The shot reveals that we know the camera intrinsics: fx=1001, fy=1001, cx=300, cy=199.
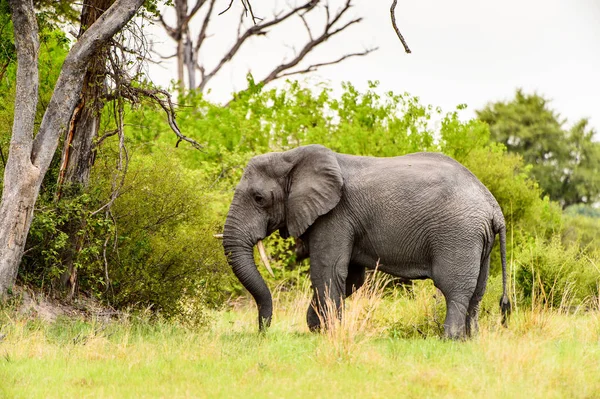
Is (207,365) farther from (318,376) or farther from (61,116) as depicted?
(61,116)

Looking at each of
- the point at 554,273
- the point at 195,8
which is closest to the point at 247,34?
the point at 195,8

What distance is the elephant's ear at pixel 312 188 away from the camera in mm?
12219

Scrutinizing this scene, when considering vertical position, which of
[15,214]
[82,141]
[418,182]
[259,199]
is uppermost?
[82,141]

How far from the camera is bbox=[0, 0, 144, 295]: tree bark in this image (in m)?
11.8

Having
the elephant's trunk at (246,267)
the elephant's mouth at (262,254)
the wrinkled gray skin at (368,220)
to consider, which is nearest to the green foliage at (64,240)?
the elephant's mouth at (262,254)

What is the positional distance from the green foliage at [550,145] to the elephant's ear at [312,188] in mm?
41534

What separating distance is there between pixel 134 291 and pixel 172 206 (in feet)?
4.30

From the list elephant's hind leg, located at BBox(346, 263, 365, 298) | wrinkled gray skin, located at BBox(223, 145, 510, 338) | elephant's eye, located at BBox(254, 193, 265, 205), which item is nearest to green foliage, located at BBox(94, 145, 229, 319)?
wrinkled gray skin, located at BBox(223, 145, 510, 338)

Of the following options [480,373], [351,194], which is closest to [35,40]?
[351,194]

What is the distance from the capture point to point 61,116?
480 inches

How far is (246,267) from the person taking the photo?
12.3m

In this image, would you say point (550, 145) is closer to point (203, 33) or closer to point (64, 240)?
point (203, 33)

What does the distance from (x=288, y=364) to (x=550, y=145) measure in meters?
46.5

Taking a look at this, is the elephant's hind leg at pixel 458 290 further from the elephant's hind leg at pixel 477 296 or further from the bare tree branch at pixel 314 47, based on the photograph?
the bare tree branch at pixel 314 47
